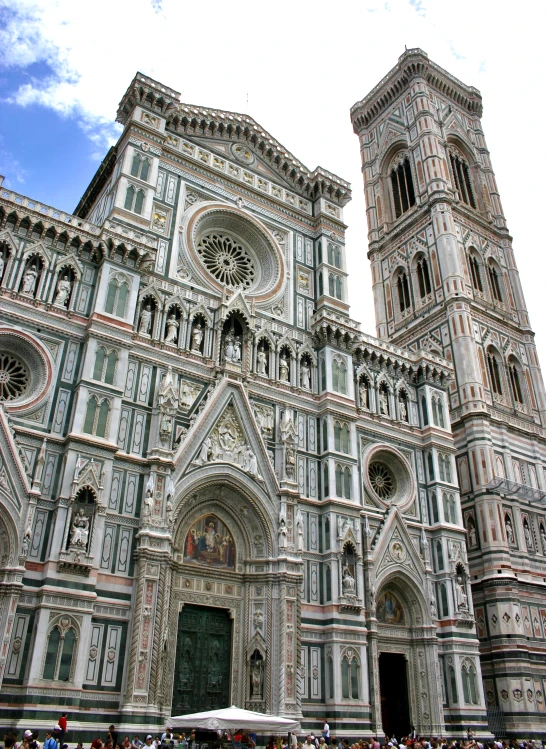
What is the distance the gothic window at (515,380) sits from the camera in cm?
3359

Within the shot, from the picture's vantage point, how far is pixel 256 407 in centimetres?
2273

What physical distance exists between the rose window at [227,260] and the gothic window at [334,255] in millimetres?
Result: 3534

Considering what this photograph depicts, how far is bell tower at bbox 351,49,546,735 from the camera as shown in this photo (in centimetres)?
2623

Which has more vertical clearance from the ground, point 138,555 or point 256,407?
point 256,407

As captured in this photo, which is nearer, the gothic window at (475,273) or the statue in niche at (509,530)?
the statue in niche at (509,530)

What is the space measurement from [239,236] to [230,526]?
39.7 feet

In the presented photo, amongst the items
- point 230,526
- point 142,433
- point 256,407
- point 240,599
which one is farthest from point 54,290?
point 240,599

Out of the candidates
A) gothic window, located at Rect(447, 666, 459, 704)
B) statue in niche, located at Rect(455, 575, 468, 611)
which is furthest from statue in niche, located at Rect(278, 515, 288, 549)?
gothic window, located at Rect(447, 666, 459, 704)

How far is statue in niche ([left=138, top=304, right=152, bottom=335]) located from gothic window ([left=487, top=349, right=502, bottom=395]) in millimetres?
18340

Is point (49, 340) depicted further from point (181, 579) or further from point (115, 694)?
point (115, 694)

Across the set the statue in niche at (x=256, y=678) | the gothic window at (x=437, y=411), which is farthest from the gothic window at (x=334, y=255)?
the statue in niche at (x=256, y=678)

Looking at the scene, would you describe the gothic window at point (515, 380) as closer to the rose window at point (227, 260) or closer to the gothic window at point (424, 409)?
the gothic window at point (424, 409)

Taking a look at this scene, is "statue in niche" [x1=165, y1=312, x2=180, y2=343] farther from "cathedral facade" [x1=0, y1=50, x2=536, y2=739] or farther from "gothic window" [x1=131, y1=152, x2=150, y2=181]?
"gothic window" [x1=131, y1=152, x2=150, y2=181]

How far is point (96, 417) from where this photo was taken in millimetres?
18766
